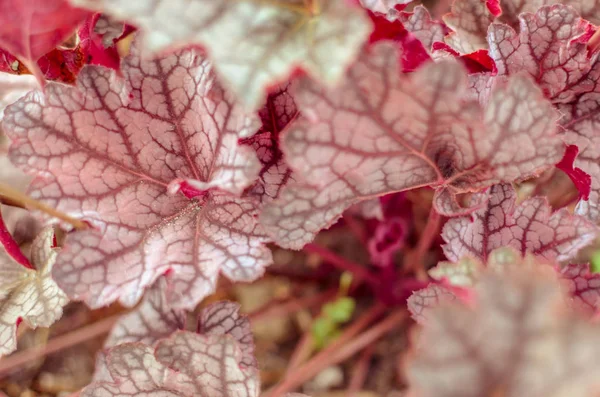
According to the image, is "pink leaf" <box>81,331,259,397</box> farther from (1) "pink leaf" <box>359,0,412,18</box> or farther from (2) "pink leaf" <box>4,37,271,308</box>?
(1) "pink leaf" <box>359,0,412,18</box>

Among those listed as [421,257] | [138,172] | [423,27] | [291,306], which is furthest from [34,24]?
[421,257]

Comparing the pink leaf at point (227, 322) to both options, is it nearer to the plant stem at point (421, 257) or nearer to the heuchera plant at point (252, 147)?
the heuchera plant at point (252, 147)

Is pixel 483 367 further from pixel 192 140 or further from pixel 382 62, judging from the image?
pixel 192 140

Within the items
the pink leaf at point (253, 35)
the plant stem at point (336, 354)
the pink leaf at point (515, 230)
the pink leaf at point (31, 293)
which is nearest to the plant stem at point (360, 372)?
the plant stem at point (336, 354)

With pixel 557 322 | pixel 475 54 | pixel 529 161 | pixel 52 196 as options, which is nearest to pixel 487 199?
pixel 529 161

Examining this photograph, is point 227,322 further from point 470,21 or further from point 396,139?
point 470,21

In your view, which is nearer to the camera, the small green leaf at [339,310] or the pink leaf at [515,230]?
the pink leaf at [515,230]
